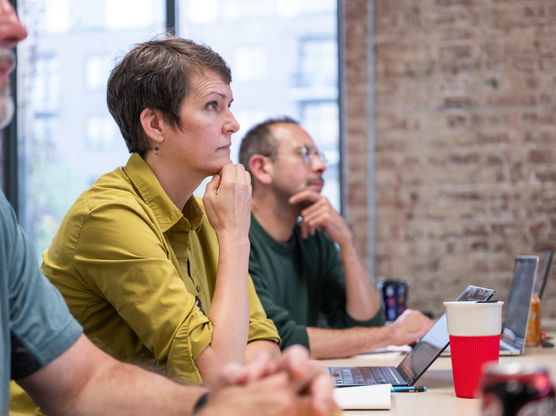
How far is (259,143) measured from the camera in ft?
9.38

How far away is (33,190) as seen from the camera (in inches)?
170

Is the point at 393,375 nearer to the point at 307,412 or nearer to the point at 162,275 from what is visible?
the point at 162,275

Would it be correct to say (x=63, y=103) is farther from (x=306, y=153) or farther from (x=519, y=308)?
(x=519, y=308)

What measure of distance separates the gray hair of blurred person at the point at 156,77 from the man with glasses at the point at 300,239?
2.50ft

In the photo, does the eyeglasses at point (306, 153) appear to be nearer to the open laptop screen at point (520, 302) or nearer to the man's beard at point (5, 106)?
the open laptop screen at point (520, 302)

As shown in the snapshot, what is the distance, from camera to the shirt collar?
1.75 metres

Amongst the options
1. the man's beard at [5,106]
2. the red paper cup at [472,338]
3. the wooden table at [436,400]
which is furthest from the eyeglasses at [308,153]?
the man's beard at [5,106]

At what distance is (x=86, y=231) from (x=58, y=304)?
1.28 feet

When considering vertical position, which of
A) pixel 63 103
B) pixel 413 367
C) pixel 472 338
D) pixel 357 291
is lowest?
pixel 357 291

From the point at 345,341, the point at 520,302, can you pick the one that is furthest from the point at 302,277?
the point at 520,302

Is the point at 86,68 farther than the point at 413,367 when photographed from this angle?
Yes

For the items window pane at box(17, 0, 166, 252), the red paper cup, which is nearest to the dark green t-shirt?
the red paper cup

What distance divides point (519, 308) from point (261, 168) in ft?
3.33

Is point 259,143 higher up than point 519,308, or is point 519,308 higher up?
point 259,143
